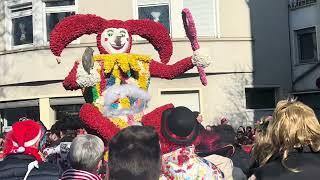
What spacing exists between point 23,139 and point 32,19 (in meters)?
12.4

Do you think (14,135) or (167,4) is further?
(167,4)

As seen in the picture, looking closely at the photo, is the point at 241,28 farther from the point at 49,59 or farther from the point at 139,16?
the point at 49,59

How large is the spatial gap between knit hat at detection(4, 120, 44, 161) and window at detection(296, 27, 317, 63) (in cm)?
1366

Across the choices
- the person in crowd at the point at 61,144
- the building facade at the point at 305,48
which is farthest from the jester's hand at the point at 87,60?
the building facade at the point at 305,48

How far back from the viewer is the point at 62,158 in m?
5.87

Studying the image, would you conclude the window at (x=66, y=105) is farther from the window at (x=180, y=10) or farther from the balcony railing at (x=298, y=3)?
the balcony railing at (x=298, y=3)

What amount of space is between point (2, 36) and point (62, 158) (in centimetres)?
1184

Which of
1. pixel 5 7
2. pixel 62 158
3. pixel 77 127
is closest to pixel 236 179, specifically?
pixel 62 158

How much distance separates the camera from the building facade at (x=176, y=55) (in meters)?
15.9

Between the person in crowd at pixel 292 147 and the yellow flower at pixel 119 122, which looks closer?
the person in crowd at pixel 292 147

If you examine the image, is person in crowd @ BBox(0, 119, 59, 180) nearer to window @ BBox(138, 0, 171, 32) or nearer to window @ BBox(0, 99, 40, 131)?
window @ BBox(138, 0, 171, 32)

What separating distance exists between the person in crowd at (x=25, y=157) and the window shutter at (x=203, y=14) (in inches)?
448

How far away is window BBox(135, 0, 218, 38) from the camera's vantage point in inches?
622

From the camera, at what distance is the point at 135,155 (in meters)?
3.08
